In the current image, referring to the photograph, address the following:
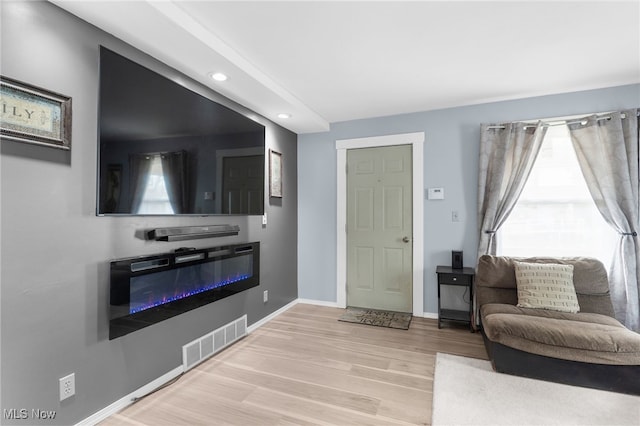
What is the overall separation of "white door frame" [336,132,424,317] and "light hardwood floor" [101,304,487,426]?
58 cm

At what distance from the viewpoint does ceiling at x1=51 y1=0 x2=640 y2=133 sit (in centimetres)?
182

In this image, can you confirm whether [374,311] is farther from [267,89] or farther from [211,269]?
[267,89]

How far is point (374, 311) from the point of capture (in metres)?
3.85

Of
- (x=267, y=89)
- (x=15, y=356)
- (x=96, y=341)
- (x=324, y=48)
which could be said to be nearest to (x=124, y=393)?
(x=96, y=341)

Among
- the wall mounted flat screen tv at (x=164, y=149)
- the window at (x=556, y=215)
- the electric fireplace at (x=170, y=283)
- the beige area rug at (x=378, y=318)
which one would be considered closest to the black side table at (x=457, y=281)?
the beige area rug at (x=378, y=318)

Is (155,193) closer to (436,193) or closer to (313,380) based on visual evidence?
(313,380)

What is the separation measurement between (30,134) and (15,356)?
109 centimetres

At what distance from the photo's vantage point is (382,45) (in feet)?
7.38

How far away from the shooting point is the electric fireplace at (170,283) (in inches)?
73.0

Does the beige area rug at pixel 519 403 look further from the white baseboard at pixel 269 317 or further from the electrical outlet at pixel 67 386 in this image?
the electrical outlet at pixel 67 386

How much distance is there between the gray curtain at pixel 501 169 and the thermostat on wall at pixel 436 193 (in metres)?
0.40

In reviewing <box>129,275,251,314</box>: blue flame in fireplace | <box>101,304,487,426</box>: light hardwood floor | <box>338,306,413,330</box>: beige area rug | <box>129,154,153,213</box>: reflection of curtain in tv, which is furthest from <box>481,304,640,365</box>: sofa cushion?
<box>129,154,153,213</box>: reflection of curtain in tv

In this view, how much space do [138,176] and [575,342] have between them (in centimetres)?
316

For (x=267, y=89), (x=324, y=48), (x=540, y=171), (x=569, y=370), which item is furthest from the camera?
(x=540, y=171)
